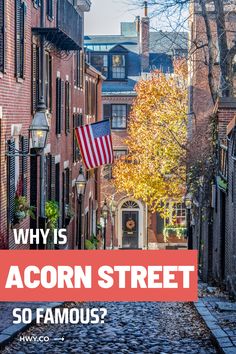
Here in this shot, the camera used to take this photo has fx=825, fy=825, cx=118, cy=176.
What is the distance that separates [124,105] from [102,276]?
45.7 meters

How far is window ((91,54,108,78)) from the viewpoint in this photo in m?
57.4

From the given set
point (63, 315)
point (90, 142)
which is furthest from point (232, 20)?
point (63, 315)

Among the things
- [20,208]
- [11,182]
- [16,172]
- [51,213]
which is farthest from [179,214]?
[11,182]

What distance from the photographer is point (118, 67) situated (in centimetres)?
5750

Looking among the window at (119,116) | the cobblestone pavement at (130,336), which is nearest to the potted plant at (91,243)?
the window at (119,116)

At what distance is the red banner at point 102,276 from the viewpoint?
1050cm

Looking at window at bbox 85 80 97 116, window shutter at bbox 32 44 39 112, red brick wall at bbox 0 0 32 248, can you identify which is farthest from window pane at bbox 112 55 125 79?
red brick wall at bbox 0 0 32 248

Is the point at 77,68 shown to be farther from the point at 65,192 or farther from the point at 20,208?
the point at 20,208

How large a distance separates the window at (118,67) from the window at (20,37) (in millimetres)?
38150

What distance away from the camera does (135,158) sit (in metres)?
46.6

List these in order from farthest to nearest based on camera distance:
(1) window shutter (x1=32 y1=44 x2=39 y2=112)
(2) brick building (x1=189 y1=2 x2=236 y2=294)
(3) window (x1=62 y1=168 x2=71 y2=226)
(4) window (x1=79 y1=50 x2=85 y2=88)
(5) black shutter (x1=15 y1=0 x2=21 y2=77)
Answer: (4) window (x1=79 y1=50 x2=85 y2=88), (3) window (x1=62 y1=168 x2=71 y2=226), (1) window shutter (x1=32 y1=44 x2=39 y2=112), (5) black shutter (x1=15 y1=0 x2=21 y2=77), (2) brick building (x1=189 y1=2 x2=236 y2=294)

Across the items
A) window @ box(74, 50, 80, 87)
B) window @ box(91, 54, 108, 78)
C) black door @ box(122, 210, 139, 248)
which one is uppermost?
window @ box(91, 54, 108, 78)

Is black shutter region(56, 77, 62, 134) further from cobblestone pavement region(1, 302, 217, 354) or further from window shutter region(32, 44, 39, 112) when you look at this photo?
cobblestone pavement region(1, 302, 217, 354)

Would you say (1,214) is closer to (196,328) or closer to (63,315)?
A: (63,315)
